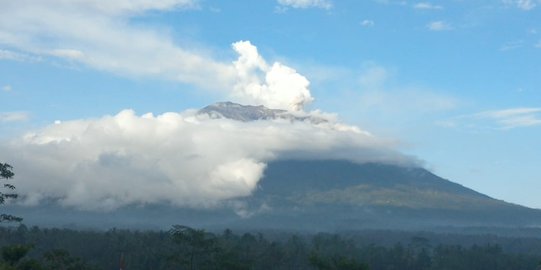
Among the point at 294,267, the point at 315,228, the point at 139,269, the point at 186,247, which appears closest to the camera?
the point at 186,247

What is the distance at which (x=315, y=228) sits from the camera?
189 m

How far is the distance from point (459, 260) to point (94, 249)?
3385cm

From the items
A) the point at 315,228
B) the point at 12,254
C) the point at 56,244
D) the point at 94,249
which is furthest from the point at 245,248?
the point at 315,228

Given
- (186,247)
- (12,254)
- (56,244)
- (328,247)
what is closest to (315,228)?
(328,247)

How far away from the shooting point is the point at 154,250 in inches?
2594

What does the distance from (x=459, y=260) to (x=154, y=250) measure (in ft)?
96.6

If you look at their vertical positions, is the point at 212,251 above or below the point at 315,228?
below

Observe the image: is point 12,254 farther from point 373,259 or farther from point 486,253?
point 486,253

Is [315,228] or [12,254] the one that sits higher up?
[315,228]

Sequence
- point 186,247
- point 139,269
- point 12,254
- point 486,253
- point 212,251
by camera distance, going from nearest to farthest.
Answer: point 12,254 → point 212,251 → point 186,247 → point 139,269 → point 486,253

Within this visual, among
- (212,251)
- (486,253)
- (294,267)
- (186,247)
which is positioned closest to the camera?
(212,251)

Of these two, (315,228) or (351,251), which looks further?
(315,228)

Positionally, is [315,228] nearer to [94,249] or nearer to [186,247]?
[94,249]

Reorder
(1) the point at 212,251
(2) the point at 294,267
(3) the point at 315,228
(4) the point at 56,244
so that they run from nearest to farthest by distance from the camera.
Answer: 1. (1) the point at 212,251
2. (2) the point at 294,267
3. (4) the point at 56,244
4. (3) the point at 315,228
